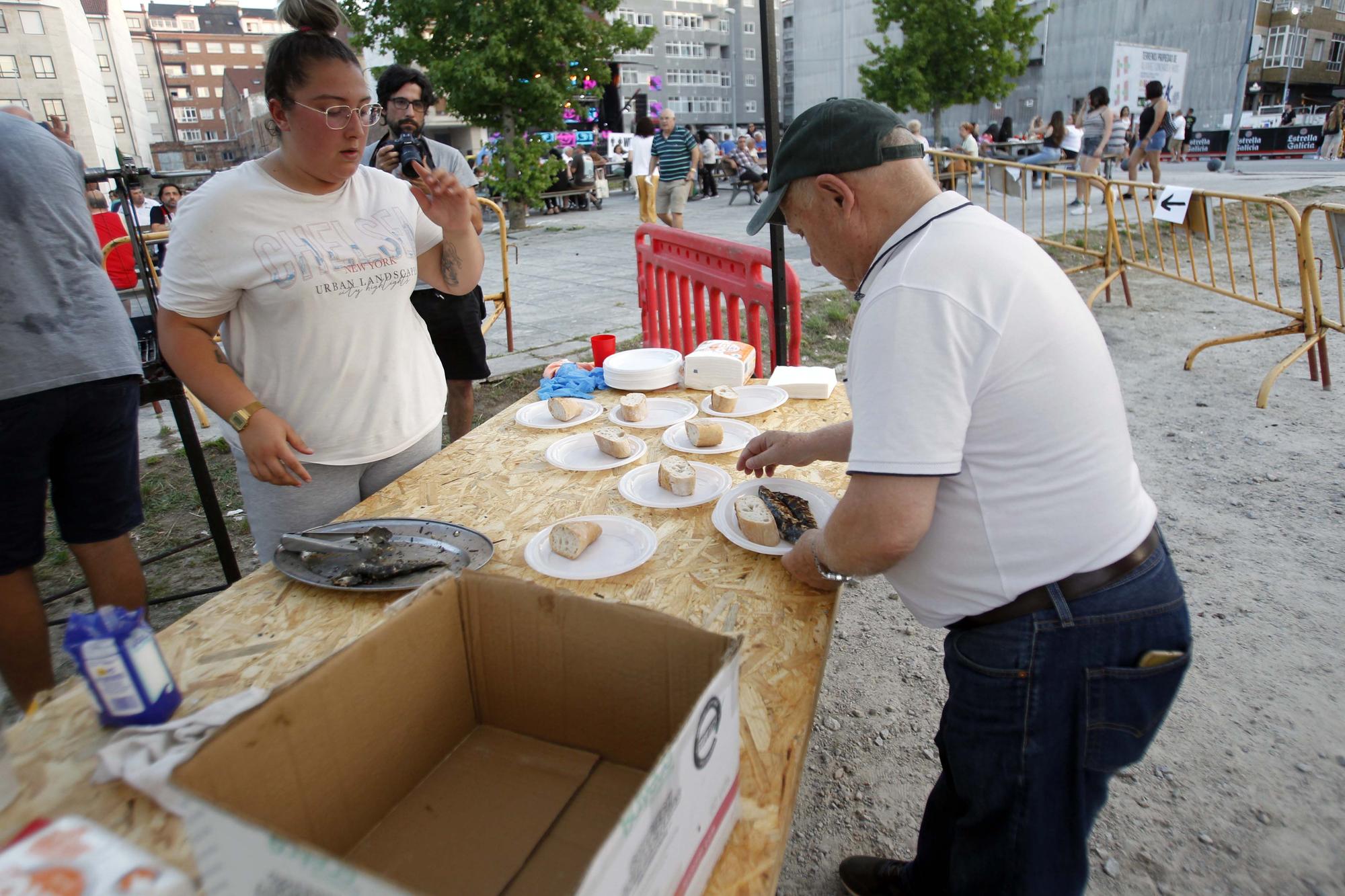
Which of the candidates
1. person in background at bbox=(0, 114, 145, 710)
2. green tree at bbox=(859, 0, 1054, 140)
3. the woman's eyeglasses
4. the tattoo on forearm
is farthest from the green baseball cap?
green tree at bbox=(859, 0, 1054, 140)

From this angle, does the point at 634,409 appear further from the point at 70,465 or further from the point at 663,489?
the point at 70,465

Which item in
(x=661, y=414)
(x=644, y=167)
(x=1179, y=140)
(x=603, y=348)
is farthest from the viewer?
(x=1179, y=140)

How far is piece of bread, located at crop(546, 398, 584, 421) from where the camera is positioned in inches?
112

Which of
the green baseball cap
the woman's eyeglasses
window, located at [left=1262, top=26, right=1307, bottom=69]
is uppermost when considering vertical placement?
window, located at [left=1262, top=26, right=1307, bottom=69]

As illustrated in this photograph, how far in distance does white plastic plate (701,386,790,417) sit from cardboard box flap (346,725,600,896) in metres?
1.65

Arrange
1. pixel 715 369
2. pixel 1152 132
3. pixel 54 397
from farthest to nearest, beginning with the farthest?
pixel 1152 132 → pixel 715 369 → pixel 54 397

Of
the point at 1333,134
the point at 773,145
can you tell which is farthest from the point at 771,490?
the point at 1333,134

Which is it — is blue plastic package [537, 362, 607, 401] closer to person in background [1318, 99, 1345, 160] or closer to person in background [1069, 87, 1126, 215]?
person in background [1069, 87, 1126, 215]

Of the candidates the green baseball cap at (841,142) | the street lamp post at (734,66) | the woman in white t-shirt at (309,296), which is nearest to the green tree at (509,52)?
the woman in white t-shirt at (309,296)

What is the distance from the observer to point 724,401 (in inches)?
113

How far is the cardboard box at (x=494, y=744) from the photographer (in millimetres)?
993

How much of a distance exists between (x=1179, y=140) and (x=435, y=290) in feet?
101

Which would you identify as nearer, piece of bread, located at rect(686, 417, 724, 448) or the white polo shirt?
the white polo shirt

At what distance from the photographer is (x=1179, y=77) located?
22875mm
